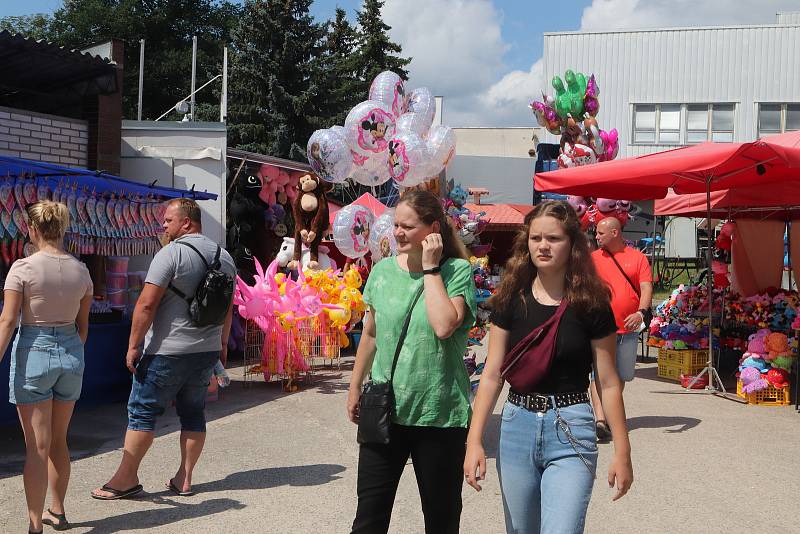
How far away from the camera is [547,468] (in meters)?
2.98

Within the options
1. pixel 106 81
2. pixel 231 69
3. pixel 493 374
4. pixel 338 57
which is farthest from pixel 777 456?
pixel 338 57

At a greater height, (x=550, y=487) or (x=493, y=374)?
(x=493, y=374)

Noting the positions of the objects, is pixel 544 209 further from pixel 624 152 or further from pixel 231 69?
pixel 231 69

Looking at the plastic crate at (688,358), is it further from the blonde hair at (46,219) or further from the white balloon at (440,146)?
the blonde hair at (46,219)

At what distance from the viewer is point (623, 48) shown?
84.3ft

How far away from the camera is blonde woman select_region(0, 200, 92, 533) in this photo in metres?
4.25

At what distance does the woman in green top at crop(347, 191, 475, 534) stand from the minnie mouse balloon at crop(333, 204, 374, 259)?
4.68 metres

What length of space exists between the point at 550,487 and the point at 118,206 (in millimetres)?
6079

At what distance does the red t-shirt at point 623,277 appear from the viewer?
6641 mm

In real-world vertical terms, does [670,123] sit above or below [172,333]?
above

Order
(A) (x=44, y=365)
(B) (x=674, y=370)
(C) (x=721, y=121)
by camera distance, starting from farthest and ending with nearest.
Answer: (C) (x=721, y=121) < (B) (x=674, y=370) < (A) (x=44, y=365)

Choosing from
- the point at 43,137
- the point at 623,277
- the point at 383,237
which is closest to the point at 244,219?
the point at 43,137

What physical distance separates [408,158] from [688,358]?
17.5ft

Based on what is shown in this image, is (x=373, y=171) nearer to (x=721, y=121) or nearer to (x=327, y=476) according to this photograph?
(x=327, y=476)
